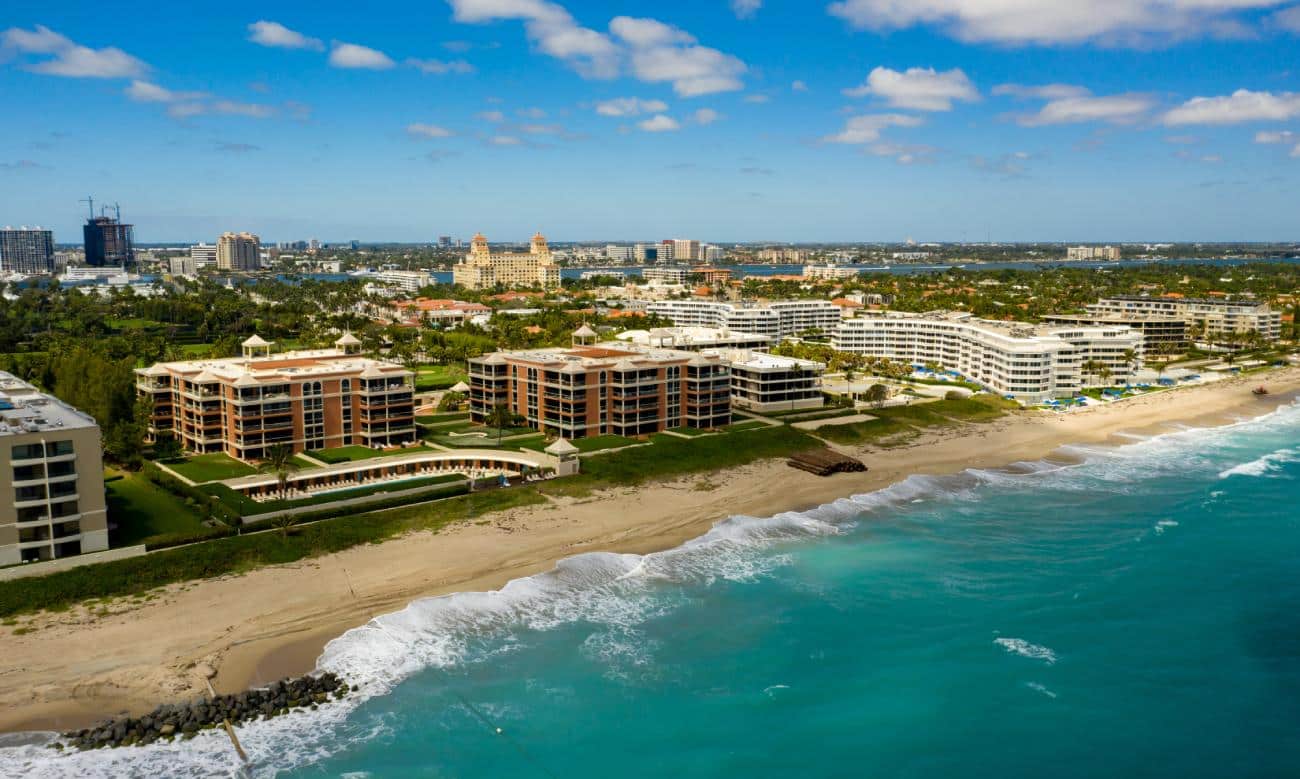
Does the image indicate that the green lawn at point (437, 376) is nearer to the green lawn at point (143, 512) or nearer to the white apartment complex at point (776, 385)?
the white apartment complex at point (776, 385)

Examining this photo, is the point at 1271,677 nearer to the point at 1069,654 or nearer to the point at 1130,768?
the point at 1069,654

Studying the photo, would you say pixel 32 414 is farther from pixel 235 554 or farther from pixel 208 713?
pixel 208 713

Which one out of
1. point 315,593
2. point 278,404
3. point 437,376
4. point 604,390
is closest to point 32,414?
point 278,404

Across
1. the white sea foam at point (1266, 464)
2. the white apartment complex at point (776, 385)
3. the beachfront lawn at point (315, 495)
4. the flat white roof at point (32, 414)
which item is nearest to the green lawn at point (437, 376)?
the white apartment complex at point (776, 385)

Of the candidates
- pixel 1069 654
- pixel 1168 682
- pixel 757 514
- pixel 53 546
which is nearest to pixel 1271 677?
pixel 1168 682

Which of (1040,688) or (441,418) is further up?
(441,418)

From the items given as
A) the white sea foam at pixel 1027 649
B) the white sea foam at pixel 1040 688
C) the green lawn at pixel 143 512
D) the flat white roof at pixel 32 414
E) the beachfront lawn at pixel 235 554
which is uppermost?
the flat white roof at pixel 32 414
